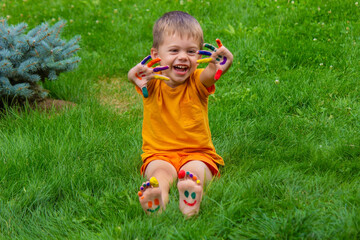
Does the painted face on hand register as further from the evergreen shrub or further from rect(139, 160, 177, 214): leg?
the evergreen shrub

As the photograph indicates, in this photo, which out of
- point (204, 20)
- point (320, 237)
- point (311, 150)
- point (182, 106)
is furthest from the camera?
point (204, 20)

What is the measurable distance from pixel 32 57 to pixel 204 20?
2666 mm

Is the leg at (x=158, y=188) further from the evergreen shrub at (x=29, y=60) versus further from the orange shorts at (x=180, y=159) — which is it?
the evergreen shrub at (x=29, y=60)

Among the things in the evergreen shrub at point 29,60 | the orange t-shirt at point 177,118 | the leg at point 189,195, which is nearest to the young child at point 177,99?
the orange t-shirt at point 177,118

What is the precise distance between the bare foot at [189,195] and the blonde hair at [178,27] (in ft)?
3.21

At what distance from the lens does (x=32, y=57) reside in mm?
4430

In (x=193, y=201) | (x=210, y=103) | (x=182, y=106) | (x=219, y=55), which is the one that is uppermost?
(x=219, y=55)

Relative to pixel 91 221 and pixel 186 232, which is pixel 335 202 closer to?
pixel 186 232

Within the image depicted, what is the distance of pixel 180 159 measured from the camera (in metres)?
3.34

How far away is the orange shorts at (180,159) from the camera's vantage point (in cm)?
329

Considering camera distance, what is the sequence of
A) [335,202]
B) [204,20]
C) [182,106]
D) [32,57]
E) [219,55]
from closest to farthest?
[335,202] → [219,55] → [182,106] → [32,57] → [204,20]

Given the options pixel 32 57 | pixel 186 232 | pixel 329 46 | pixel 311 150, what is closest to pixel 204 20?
pixel 329 46

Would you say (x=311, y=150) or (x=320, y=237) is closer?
(x=320, y=237)

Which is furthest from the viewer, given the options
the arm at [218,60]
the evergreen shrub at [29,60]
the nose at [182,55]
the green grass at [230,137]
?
the evergreen shrub at [29,60]
